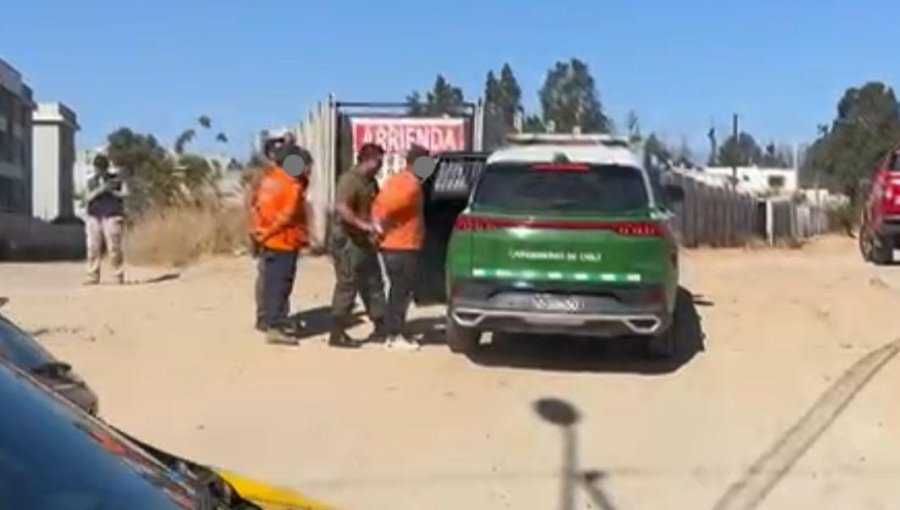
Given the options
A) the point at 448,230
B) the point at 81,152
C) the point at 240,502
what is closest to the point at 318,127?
the point at 448,230

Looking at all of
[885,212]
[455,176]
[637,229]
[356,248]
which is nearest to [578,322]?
[637,229]

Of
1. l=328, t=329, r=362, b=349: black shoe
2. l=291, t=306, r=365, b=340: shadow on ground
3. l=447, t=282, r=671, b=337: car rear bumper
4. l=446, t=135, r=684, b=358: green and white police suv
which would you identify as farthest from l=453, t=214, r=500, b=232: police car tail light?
l=291, t=306, r=365, b=340: shadow on ground

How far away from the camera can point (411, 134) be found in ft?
71.6

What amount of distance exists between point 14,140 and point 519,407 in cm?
6097

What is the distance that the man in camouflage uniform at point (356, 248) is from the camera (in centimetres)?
1317

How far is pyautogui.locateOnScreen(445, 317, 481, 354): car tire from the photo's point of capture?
1280cm

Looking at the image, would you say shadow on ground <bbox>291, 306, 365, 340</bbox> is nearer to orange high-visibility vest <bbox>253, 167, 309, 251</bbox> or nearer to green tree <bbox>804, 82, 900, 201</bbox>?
orange high-visibility vest <bbox>253, 167, 309, 251</bbox>

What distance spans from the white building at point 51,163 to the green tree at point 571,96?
82.4ft

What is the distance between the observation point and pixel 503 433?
10.6 meters

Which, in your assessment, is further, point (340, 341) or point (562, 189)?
point (340, 341)

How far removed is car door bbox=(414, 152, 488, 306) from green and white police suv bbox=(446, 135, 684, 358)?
95.5 inches

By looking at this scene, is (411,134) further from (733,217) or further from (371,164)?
(733,217)

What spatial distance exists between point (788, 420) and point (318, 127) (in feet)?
41.6

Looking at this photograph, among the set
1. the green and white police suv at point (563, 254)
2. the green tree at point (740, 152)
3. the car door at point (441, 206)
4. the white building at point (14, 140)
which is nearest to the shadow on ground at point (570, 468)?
the green and white police suv at point (563, 254)
